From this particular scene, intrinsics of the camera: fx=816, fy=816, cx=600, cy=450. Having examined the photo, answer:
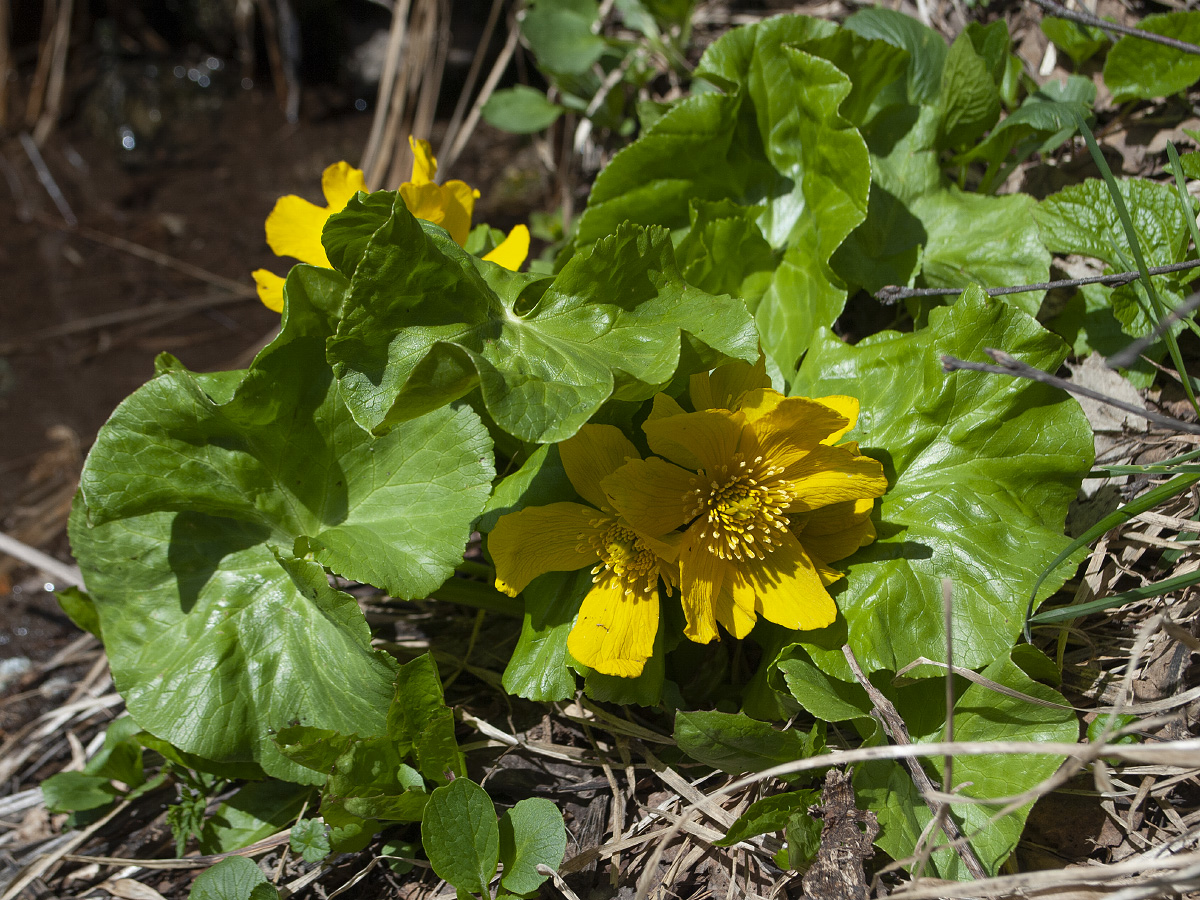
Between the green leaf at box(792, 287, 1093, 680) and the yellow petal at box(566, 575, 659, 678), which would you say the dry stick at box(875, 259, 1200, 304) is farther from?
the yellow petal at box(566, 575, 659, 678)

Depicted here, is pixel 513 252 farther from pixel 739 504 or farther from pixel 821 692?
pixel 821 692

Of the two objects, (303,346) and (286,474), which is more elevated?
(303,346)

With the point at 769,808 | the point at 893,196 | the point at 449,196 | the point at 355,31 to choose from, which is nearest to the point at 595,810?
the point at 769,808

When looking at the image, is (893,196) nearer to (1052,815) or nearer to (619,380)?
(619,380)

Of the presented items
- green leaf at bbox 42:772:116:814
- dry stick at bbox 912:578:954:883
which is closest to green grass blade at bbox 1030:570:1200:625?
dry stick at bbox 912:578:954:883

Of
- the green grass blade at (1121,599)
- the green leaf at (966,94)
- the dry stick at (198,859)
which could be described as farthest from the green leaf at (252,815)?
the green leaf at (966,94)

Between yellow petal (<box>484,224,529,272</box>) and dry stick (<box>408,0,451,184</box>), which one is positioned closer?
yellow petal (<box>484,224,529,272</box>)

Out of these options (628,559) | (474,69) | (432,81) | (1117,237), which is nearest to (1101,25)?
(1117,237)
